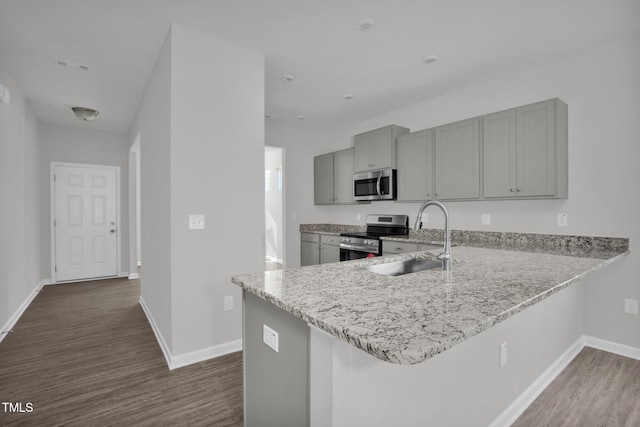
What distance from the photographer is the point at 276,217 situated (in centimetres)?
769

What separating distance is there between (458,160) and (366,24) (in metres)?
1.75

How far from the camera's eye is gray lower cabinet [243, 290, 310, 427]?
1144 mm

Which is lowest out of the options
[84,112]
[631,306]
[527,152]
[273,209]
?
[631,306]

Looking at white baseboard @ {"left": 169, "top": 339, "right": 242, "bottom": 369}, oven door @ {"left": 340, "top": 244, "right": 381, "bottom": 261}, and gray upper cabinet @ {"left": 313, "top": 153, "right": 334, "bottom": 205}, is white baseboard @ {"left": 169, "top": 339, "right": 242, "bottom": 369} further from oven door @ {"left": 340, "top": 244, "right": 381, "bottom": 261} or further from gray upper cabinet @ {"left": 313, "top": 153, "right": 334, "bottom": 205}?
gray upper cabinet @ {"left": 313, "top": 153, "right": 334, "bottom": 205}

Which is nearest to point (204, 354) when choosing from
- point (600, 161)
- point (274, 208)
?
point (600, 161)

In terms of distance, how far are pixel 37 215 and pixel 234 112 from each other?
4.07m

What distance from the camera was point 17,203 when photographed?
Result: 11.8 feet

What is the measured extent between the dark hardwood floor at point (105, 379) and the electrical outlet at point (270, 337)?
0.82m

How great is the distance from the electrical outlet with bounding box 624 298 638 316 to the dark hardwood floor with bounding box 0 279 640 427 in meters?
0.38

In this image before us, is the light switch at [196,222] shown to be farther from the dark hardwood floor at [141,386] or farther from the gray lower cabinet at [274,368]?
the gray lower cabinet at [274,368]

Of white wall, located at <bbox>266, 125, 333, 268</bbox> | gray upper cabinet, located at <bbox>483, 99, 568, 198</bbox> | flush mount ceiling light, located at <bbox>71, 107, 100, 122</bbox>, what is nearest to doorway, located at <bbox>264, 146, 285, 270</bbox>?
white wall, located at <bbox>266, 125, 333, 268</bbox>

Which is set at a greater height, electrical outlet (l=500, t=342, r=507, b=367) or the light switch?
the light switch

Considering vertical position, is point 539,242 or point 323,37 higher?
point 323,37

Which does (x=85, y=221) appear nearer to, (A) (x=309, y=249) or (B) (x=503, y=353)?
(A) (x=309, y=249)
